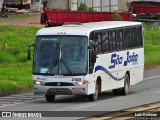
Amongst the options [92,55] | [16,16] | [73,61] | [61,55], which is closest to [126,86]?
[92,55]

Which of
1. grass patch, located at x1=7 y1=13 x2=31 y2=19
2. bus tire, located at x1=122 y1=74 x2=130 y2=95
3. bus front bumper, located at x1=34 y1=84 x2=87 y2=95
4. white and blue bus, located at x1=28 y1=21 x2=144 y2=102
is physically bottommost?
grass patch, located at x1=7 y1=13 x2=31 y2=19

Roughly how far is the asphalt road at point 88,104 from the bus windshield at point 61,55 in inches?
49.3

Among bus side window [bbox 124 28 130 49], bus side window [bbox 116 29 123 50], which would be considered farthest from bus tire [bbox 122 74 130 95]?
bus side window [bbox 116 29 123 50]

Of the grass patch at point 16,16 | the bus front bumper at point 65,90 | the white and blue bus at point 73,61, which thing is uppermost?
the white and blue bus at point 73,61

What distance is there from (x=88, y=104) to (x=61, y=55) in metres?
2.14

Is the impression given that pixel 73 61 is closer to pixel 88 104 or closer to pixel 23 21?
pixel 88 104

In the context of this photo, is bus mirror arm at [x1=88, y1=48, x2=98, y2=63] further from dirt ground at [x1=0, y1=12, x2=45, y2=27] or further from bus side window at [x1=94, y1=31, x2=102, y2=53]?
dirt ground at [x1=0, y1=12, x2=45, y2=27]

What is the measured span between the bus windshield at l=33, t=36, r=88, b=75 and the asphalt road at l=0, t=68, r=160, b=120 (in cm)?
125

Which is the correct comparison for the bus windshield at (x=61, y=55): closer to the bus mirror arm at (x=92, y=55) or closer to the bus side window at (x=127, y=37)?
the bus mirror arm at (x=92, y=55)

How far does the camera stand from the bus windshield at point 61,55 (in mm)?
30562

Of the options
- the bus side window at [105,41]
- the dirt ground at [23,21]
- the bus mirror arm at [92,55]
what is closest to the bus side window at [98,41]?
the bus side window at [105,41]

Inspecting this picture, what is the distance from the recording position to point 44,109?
2820 cm

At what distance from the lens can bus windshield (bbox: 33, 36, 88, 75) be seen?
30562mm

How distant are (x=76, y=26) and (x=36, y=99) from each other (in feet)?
12.2
